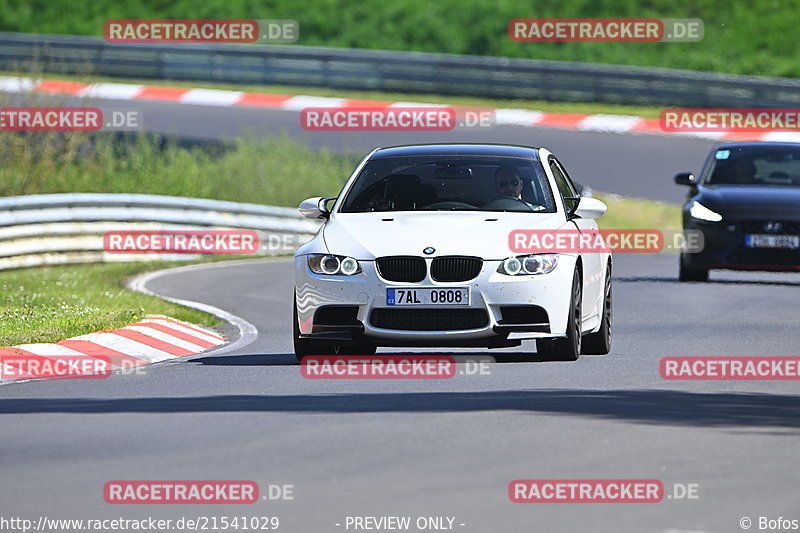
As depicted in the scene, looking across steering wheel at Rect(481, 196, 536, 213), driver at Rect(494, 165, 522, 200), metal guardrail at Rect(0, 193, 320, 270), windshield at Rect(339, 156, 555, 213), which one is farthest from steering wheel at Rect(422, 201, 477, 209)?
metal guardrail at Rect(0, 193, 320, 270)

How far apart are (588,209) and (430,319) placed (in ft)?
5.91

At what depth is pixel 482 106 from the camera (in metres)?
38.2

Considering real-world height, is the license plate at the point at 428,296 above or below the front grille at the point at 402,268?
below

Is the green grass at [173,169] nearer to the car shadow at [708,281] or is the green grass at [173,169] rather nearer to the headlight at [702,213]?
the car shadow at [708,281]

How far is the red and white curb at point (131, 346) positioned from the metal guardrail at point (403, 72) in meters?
20.6

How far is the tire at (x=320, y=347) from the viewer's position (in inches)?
519

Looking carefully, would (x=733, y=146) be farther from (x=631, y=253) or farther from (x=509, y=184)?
(x=509, y=184)

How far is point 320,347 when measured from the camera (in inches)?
524

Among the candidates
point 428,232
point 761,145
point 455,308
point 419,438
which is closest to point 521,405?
point 419,438

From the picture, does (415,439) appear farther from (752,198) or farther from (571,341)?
(752,198)

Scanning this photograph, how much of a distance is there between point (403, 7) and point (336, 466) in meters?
42.2

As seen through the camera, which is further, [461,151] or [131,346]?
[131,346]

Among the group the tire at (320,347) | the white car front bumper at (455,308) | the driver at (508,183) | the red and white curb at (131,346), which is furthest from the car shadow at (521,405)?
the driver at (508,183)

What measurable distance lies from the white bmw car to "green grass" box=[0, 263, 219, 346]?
8.93 feet
